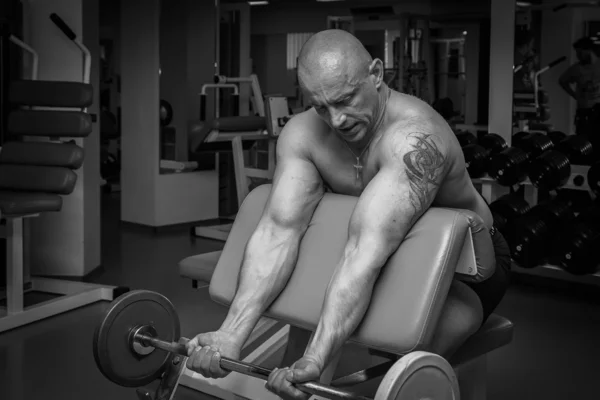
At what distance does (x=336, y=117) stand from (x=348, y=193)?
32 centimetres

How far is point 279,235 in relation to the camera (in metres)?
1.88

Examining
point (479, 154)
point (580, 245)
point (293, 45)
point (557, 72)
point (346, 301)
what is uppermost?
point (293, 45)

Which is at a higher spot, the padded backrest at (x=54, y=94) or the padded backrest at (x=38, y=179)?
the padded backrest at (x=54, y=94)

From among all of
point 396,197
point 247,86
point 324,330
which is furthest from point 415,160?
point 247,86

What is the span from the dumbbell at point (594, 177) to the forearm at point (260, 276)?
8.92 feet

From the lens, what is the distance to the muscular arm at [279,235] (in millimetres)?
1826

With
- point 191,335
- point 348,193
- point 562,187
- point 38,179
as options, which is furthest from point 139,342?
point 562,187

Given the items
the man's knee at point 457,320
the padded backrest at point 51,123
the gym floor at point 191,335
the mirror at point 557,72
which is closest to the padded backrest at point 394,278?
the man's knee at point 457,320

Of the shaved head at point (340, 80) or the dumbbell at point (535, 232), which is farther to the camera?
the dumbbell at point (535, 232)

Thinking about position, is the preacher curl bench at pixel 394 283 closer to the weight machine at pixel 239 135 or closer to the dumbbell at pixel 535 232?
the dumbbell at pixel 535 232

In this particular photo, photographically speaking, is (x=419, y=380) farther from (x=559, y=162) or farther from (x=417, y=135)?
(x=559, y=162)

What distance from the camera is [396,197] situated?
1.67 metres

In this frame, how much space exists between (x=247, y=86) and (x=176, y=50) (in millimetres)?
1490

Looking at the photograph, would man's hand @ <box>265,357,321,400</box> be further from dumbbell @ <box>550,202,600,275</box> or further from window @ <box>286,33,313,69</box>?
window @ <box>286,33,313,69</box>
